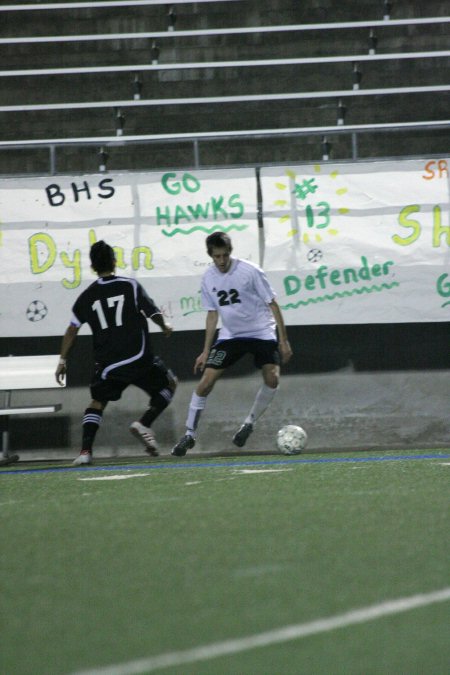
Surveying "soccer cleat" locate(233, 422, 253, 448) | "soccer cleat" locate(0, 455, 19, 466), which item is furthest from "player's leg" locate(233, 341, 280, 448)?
"soccer cleat" locate(0, 455, 19, 466)

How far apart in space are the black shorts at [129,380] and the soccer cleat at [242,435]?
755 mm

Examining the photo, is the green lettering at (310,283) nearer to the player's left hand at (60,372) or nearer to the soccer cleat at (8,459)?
the player's left hand at (60,372)

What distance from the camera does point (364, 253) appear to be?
1204 centimetres

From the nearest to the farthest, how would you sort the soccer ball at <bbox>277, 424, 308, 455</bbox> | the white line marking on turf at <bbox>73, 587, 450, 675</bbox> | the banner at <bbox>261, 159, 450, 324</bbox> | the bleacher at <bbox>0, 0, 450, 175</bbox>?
1. the white line marking on turf at <bbox>73, 587, 450, 675</bbox>
2. the soccer ball at <bbox>277, 424, 308, 455</bbox>
3. the banner at <bbox>261, 159, 450, 324</bbox>
4. the bleacher at <bbox>0, 0, 450, 175</bbox>

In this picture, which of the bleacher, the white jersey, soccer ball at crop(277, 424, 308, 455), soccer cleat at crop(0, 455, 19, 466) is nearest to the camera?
the white jersey

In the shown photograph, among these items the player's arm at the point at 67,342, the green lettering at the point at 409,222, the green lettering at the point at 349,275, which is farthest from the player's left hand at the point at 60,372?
the green lettering at the point at 409,222

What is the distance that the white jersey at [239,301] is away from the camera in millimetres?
10805

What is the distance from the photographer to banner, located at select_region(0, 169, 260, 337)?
12.0m

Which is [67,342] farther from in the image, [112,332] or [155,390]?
[155,390]

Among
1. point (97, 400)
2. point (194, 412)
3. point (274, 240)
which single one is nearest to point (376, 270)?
point (274, 240)

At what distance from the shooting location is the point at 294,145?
50.5 ft

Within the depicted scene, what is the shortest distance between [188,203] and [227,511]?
6.09 metres

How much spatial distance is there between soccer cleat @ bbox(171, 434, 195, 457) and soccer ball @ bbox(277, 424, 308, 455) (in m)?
0.81

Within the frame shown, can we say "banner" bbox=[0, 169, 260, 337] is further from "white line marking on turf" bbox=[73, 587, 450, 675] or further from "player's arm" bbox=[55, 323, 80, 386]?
"white line marking on turf" bbox=[73, 587, 450, 675]
